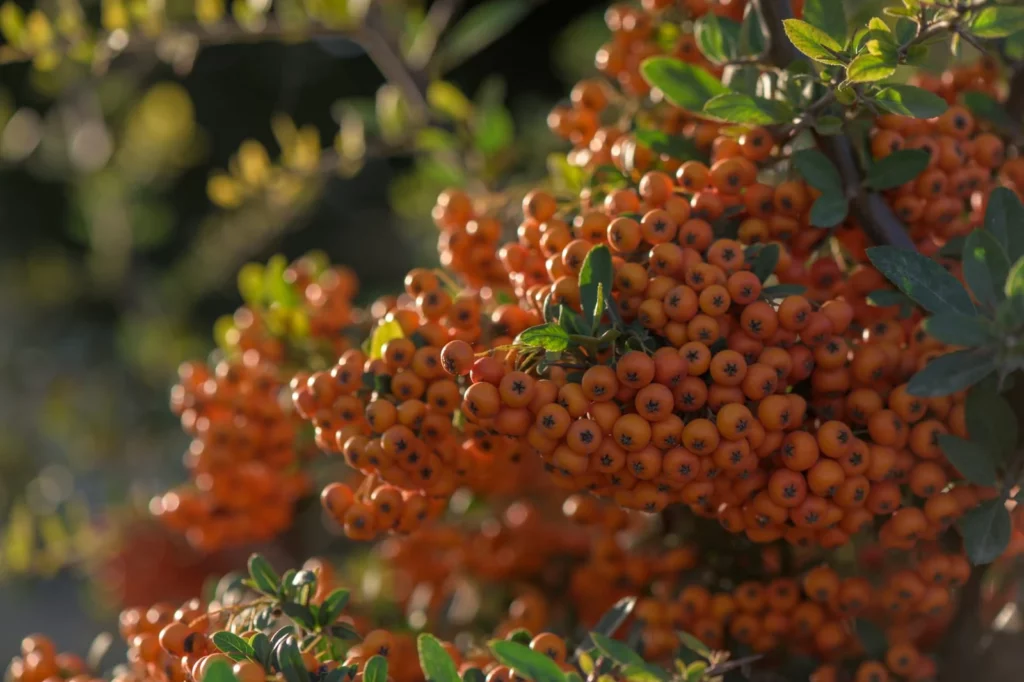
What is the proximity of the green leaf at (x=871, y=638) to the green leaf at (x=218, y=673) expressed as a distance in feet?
2.20

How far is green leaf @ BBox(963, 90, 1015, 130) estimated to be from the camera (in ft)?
3.48

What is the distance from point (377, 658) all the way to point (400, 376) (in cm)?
26

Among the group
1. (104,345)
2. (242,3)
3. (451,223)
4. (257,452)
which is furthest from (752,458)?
(104,345)

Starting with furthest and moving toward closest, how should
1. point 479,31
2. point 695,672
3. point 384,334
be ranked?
point 479,31
point 384,334
point 695,672

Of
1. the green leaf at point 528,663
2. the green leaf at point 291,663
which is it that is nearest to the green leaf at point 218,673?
the green leaf at point 291,663

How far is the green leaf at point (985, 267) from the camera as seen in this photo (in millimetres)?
827

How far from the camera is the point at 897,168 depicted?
94 cm

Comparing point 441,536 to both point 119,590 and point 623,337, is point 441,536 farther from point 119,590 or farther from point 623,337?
point 119,590

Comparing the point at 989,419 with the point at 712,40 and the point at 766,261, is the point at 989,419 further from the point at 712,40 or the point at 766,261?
the point at 712,40

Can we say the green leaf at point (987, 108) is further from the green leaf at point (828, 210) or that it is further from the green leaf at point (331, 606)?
the green leaf at point (331, 606)

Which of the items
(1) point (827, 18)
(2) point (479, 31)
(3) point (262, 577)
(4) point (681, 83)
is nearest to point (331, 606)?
(3) point (262, 577)

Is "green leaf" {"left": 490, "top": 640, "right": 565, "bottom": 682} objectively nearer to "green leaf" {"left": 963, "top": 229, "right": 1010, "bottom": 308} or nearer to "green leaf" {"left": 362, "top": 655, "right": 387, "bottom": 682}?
"green leaf" {"left": 362, "top": 655, "right": 387, "bottom": 682}

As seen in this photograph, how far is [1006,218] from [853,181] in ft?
0.47

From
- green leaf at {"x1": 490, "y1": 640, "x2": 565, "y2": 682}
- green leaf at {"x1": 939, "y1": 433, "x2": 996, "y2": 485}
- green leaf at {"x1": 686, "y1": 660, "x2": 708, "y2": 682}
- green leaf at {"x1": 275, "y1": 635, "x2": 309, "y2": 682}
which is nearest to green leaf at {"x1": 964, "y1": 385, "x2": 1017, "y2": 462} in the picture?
green leaf at {"x1": 939, "y1": 433, "x2": 996, "y2": 485}
